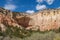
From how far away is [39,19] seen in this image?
217 feet

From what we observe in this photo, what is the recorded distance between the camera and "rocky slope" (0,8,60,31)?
5959 cm

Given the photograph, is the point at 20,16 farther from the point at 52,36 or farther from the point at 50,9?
the point at 52,36

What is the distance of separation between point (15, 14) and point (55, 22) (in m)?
12.2

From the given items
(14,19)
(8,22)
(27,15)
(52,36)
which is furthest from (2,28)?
(52,36)

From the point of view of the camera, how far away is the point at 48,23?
62.6 meters

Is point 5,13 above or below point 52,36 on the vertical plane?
above

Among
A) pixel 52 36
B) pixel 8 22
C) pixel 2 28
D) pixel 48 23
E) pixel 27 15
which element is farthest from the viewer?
pixel 27 15

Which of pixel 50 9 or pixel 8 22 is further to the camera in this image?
pixel 50 9

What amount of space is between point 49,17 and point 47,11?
8.83 ft

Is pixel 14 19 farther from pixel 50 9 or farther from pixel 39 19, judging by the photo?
pixel 50 9

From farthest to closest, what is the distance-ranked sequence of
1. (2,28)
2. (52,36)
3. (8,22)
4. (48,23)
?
(48,23)
(8,22)
(2,28)
(52,36)

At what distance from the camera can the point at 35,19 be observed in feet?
216

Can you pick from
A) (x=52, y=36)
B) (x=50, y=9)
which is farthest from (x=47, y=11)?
(x=52, y=36)

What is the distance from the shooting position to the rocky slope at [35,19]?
196 ft
